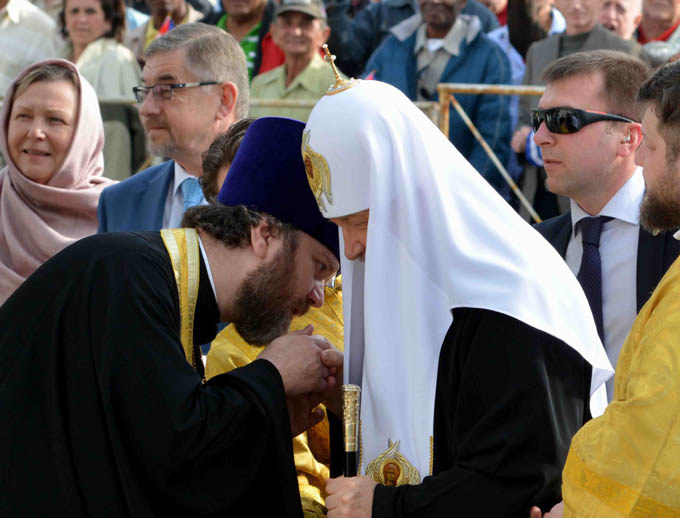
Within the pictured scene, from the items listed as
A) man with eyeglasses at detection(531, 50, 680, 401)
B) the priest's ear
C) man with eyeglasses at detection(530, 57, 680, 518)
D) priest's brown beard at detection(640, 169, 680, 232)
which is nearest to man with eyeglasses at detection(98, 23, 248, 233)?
man with eyeglasses at detection(531, 50, 680, 401)

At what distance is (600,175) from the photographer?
5.05 metres

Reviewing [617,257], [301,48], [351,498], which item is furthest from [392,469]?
[301,48]

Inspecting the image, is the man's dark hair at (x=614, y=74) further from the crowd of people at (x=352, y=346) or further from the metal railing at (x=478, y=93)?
the metal railing at (x=478, y=93)

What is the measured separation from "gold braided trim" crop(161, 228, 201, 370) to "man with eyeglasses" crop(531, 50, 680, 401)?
6.02 ft

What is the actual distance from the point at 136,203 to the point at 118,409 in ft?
8.05

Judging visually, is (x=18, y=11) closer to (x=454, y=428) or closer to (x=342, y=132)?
(x=342, y=132)

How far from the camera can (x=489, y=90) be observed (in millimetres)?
7887

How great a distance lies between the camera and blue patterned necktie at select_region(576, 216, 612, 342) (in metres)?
4.82

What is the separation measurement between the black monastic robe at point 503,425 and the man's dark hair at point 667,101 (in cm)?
64

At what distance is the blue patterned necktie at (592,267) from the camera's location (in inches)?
190

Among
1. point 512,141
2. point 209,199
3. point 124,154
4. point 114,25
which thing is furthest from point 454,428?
point 114,25

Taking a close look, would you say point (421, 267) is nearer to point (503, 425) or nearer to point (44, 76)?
point (503, 425)

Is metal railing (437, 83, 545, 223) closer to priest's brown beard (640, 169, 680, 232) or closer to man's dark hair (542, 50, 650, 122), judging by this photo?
man's dark hair (542, 50, 650, 122)

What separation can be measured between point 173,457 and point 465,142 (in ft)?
16.6
